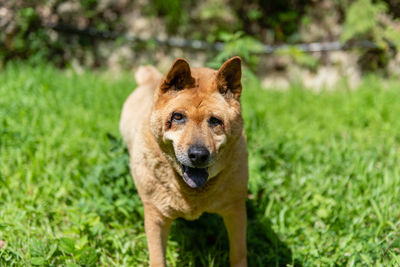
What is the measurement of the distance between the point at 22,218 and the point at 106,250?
2.51 feet

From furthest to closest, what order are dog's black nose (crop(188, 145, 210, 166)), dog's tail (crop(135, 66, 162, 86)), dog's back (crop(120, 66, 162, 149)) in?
dog's tail (crop(135, 66, 162, 86)), dog's back (crop(120, 66, 162, 149)), dog's black nose (crop(188, 145, 210, 166))

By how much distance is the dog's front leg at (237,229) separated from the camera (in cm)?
280

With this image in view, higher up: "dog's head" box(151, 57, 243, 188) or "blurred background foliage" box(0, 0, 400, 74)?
"blurred background foliage" box(0, 0, 400, 74)

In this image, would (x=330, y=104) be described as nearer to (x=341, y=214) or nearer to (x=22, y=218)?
(x=341, y=214)

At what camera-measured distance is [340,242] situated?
3.20m

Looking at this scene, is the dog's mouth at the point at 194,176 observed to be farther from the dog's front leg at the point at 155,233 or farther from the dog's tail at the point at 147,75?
the dog's tail at the point at 147,75

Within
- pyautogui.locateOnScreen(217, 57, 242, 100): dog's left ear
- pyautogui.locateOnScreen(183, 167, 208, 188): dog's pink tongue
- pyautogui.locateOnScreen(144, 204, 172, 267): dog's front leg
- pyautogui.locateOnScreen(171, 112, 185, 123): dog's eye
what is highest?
pyautogui.locateOnScreen(217, 57, 242, 100): dog's left ear

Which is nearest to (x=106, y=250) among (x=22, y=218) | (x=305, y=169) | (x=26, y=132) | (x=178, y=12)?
(x=22, y=218)

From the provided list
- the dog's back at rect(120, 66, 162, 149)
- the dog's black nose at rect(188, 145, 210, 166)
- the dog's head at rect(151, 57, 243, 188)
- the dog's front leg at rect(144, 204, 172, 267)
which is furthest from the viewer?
the dog's back at rect(120, 66, 162, 149)

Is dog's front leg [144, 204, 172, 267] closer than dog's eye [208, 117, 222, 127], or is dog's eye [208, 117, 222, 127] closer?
dog's eye [208, 117, 222, 127]

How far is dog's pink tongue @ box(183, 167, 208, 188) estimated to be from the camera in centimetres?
246

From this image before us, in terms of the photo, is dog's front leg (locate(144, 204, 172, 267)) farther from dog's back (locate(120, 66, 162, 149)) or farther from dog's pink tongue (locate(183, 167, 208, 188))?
dog's back (locate(120, 66, 162, 149))

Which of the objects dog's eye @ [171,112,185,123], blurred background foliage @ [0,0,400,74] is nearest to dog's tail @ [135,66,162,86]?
dog's eye @ [171,112,185,123]

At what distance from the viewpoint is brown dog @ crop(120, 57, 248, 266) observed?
8.00 feet
